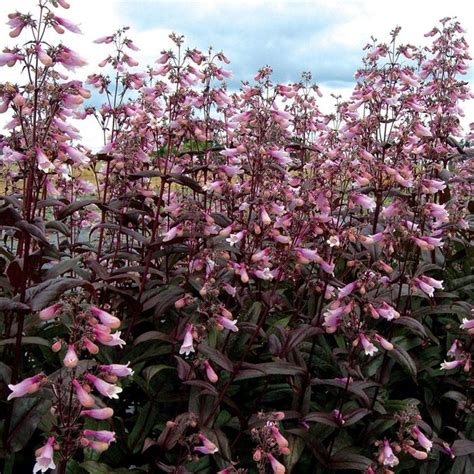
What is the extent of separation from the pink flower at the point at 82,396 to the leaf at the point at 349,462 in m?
1.77

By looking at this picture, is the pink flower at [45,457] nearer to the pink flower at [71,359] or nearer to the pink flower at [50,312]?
the pink flower at [71,359]

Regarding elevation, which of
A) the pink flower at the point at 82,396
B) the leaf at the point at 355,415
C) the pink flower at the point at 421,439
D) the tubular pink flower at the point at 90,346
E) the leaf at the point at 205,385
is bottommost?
the pink flower at the point at 421,439

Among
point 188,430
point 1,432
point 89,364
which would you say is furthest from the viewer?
point 188,430

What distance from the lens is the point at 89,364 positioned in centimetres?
321

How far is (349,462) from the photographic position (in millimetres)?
3893

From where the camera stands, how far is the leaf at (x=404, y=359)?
416cm

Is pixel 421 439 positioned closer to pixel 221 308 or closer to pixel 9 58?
pixel 221 308

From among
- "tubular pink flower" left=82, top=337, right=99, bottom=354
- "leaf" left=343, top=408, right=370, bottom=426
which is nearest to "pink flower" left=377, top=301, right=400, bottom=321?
"leaf" left=343, top=408, right=370, bottom=426

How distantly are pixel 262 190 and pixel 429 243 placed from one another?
3.84ft

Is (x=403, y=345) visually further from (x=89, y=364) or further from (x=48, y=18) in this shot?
(x=48, y=18)

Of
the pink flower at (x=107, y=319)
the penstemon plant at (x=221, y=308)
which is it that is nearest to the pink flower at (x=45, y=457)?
the penstemon plant at (x=221, y=308)

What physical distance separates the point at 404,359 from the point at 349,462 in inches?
30.2

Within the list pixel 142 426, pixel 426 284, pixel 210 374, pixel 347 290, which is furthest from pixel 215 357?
pixel 426 284

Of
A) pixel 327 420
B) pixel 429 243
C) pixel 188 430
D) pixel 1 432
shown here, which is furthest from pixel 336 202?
pixel 1 432
